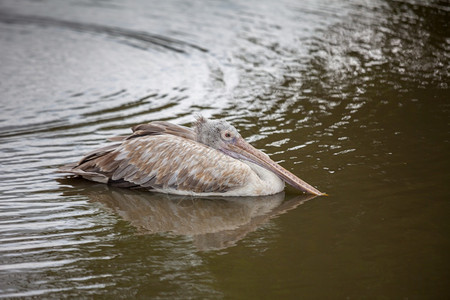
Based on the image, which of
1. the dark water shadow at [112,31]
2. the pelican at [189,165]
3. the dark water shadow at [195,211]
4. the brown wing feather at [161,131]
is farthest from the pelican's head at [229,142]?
the dark water shadow at [112,31]

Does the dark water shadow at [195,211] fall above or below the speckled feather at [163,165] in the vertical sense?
below

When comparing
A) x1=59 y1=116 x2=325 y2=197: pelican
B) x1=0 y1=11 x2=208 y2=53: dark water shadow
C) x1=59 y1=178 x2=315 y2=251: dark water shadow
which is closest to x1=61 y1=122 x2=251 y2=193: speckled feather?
x1=59 y1=116 x2=325 y2=197: pelican

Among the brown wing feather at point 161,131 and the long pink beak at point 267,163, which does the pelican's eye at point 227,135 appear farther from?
the brown wing feather at point 161,131

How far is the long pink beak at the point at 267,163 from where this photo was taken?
5.86 metres

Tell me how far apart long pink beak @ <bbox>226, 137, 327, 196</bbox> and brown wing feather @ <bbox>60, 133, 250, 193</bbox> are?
0.53 feet

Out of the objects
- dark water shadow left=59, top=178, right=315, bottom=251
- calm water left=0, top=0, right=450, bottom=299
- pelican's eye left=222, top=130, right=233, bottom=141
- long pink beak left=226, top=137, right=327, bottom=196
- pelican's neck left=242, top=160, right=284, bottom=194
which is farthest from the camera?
pelican's eye left=222, top=130, right=233, bottom=141

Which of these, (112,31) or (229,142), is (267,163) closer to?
(229,142)

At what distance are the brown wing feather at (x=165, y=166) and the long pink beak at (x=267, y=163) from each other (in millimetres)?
160

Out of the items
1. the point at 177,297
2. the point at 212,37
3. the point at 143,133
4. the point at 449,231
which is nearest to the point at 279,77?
the point at 212,37

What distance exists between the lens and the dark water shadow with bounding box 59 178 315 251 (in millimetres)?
5285

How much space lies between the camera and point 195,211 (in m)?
5.73

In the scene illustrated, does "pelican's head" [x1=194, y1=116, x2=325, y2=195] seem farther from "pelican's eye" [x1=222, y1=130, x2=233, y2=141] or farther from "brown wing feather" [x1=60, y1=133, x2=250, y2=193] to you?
"brown wing feather" [x1=60, y1=133, x2=250, y2=193]

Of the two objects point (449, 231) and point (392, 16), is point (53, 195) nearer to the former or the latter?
point (449, 231)

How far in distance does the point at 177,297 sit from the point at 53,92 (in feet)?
18.3
